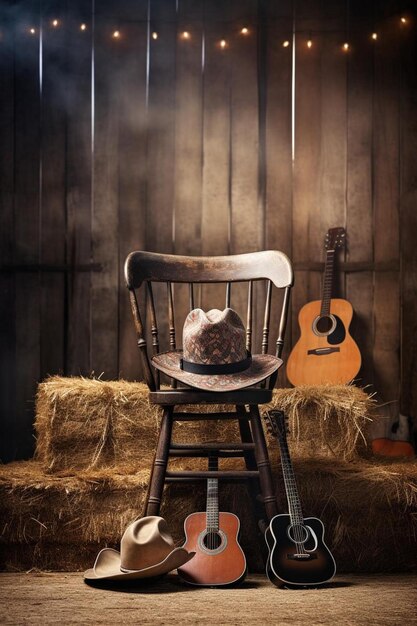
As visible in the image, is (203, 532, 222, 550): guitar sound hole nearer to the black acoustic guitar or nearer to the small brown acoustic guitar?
the small brown acoustic guitar

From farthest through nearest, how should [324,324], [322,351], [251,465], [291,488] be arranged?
[324,324] < [322,351] < [251,465] < [291,488]

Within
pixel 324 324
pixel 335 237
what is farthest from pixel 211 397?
pixel 335 237

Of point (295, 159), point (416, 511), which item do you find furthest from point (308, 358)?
point (416, 511)

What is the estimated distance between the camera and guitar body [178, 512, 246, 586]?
2598mm

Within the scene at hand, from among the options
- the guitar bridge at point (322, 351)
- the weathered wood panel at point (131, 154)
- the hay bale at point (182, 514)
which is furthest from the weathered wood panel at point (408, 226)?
the hay bale at point (182, 514)

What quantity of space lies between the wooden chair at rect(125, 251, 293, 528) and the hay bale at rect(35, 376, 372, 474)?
242 mm

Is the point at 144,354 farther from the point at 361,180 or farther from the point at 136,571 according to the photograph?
the point at 361,180

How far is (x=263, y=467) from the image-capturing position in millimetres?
2758

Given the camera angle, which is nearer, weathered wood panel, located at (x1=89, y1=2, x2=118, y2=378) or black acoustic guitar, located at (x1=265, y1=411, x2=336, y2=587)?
black acoustic guitar, located at (x1=265, y1=411, x2=336, y2=587)

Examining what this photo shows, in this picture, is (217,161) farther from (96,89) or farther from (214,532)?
(214,532)

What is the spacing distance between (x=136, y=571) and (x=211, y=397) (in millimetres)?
578

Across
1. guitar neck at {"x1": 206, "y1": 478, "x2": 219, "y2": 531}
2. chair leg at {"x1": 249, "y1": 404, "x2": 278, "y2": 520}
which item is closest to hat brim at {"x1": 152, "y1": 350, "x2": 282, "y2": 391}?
chair leg at {"x1": 249, "y1": 404, "x2": 278, "y2": 520}

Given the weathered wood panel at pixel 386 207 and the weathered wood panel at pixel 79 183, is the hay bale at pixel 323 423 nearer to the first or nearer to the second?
the weathered wood panel at pixel 386 207

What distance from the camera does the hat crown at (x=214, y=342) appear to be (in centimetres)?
284
